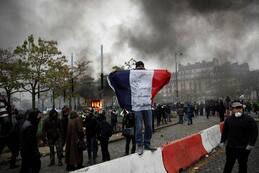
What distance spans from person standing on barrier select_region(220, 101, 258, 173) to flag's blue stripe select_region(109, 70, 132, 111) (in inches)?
83.1

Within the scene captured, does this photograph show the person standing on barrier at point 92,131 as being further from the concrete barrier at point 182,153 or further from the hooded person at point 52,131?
the concrete barrier at point 182,153

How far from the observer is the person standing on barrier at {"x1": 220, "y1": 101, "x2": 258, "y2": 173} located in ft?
26.1

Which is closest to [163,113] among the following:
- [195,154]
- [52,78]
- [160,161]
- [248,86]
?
[52,78]

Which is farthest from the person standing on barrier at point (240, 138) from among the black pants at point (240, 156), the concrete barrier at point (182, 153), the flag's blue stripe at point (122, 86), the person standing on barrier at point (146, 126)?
the flag's blue stripe at point (122, 86)

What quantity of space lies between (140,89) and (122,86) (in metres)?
0.38

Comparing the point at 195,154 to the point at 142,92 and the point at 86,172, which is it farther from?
the point at 86,172

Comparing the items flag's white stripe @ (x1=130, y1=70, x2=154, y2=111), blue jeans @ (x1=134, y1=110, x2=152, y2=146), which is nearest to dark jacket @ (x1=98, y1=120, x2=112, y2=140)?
blue jeans @ (x1=134, y1=110, x2=152, y2=146)

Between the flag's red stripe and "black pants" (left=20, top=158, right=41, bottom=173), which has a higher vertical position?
the flag's red stripe

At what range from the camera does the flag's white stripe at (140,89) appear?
8.87 m

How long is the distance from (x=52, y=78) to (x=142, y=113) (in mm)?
34102

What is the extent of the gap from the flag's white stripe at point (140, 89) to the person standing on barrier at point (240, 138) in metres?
1.81

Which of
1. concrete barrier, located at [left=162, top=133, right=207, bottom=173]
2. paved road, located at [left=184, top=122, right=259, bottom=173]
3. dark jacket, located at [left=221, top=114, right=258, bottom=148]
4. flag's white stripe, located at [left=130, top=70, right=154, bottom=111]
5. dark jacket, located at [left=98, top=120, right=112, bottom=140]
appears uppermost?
flag's white stripe, located at [left=130, top=70, right=154, bottom=111]

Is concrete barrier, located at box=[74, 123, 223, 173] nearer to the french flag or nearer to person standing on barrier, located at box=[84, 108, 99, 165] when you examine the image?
the french flag

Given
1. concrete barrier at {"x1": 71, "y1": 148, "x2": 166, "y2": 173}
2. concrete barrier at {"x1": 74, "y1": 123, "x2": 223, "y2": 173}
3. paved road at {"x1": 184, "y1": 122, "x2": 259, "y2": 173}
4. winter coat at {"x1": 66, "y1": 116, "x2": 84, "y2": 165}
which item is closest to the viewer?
concrete barrier at {"x1": 71, "y1": 148, "x2": 166, "y2": 173}
